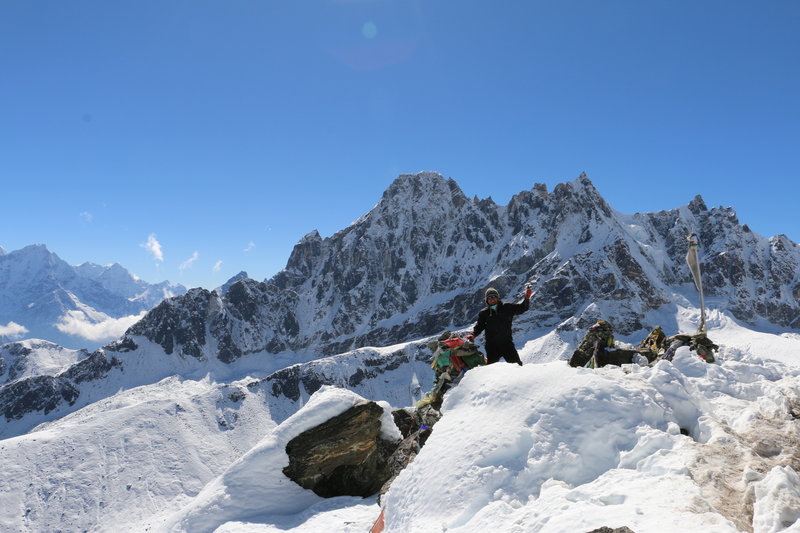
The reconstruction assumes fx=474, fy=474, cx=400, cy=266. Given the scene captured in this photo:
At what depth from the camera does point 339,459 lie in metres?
16.2

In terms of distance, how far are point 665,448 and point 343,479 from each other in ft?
36.1

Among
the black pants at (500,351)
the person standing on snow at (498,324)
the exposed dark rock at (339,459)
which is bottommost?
the exposed dark rock at (339,459)

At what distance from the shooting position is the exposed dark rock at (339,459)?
16000mm

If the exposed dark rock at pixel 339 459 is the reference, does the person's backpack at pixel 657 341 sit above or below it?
above

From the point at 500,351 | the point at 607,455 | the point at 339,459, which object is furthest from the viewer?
the point at 339,459

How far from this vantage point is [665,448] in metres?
8.52

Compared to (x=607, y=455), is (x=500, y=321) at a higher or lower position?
higher

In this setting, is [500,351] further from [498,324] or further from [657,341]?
[657,341]

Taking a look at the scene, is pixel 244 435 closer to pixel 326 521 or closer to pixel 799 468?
pixel 326 521

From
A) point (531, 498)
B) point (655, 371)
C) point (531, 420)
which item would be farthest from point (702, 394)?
point (531, 498)

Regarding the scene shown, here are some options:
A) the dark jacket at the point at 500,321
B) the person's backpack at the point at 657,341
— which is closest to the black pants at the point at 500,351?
the dark jacket at the point at 500,321

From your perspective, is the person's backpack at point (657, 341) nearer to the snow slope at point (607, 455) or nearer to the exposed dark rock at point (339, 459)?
the snow slope at point (607, 455)

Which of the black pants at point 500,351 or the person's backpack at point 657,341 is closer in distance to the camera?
the black pants at point 500,351

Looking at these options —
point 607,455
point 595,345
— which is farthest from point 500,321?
point 607,455
